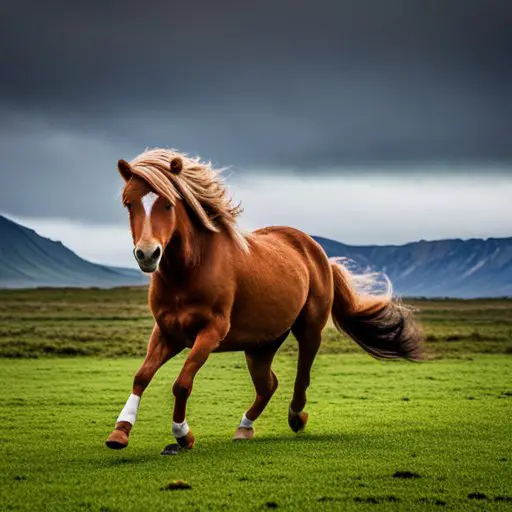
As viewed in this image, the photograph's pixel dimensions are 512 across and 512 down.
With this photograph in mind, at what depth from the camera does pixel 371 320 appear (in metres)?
12.6

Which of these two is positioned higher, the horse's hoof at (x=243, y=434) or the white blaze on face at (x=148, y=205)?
the white blaze on face at (x=148, y=205)

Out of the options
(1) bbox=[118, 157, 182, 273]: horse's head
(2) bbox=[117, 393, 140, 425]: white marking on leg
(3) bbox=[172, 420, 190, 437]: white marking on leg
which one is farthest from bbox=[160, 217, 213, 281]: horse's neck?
(3) bbox=[172, 420, 190, 437]: white marking on leg

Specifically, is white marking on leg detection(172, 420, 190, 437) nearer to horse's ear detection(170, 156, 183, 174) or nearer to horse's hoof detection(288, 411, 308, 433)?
horse's hoof detection(288, 411, 308, 433)

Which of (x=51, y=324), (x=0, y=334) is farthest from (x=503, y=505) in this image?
(x=51, y=324)

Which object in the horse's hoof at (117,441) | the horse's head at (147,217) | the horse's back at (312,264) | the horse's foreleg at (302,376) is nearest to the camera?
the horse's head at (147,217)

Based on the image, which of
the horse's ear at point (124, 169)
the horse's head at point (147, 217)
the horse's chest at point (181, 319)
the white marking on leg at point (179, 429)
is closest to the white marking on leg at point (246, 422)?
the white marking on leg at point (179, 429)

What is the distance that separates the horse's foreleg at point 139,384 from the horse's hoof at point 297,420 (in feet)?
→ 8.02

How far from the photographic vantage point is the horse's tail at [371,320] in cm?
1247

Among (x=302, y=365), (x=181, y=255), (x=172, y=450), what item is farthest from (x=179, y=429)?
(x=302, y=365)

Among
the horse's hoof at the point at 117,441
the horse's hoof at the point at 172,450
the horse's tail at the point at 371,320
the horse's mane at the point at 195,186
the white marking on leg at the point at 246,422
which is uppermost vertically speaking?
the horse's mane at the point at 195,186

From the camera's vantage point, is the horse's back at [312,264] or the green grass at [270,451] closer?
the green grass at [270,451]

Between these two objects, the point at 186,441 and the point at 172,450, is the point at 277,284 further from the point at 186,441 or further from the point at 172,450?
the point at 172,450

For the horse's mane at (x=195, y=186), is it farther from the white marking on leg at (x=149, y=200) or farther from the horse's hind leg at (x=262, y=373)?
the horse's hind leg at (x=262, y=373)

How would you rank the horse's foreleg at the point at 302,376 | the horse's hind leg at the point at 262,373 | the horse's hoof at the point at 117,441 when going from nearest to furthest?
the horse's hoof at the point at 117,441 < the horse's hind leg at the point at 262,373 < the horse's foreleg at the point at 302,376
